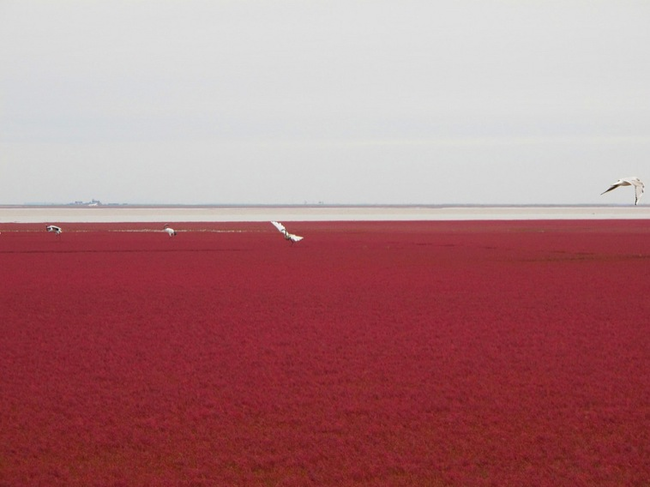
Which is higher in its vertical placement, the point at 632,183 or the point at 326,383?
the point at 632,183

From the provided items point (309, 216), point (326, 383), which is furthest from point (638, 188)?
point (309, 216)

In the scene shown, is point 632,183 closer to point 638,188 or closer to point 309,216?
point 638,188

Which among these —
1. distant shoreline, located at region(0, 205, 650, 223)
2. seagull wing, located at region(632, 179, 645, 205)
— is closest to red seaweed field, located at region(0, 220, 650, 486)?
seagull wing, located at region(632, 179, 645, 205)

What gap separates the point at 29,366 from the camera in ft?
31.9

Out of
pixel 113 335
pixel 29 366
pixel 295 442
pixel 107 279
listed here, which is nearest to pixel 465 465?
pixel 295 442

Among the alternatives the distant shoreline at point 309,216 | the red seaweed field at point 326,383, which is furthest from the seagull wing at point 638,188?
the distant shoreline at point 309,216

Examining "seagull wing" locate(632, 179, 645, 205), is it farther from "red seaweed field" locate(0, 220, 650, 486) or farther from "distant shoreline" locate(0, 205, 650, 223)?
"distant shoreline" locate(0, 205, 650, 223)

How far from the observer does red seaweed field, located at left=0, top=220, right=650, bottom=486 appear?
6.34 metres

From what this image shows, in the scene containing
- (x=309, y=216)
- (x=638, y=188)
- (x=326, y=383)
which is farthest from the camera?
(x=309, y=216)

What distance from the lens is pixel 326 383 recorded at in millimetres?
8781

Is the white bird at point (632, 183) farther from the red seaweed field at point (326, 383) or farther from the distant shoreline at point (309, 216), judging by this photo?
the distant shoreline at point (309, 216)

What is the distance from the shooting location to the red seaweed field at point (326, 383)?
634cm

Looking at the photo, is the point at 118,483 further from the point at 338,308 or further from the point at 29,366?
the point at 338,308

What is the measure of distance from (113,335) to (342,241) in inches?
1030
